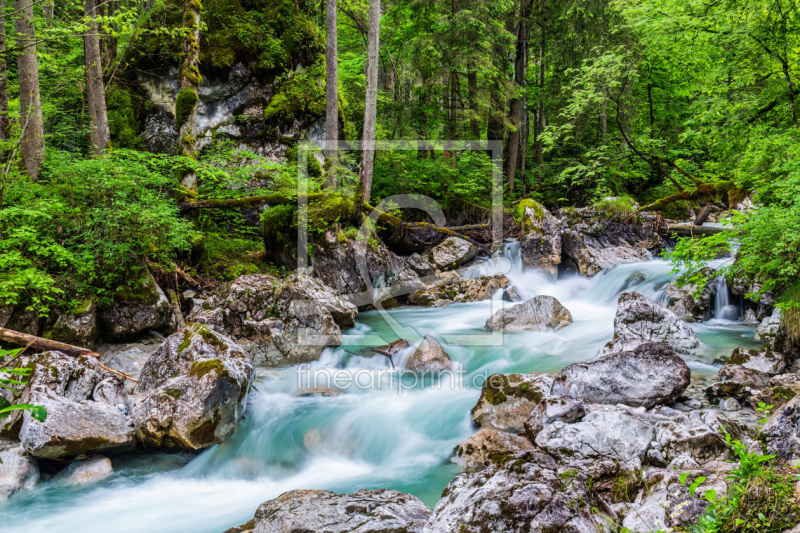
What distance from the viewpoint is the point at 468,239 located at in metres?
13.7

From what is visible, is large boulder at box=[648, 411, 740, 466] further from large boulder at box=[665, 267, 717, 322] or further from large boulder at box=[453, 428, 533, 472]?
large boulder at box=[665, 267, 717, 322]

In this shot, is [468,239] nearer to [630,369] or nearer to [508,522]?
[630,369]

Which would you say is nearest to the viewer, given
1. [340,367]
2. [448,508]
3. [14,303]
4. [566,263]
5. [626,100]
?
[448,508]

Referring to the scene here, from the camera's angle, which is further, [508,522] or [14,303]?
[14,303]

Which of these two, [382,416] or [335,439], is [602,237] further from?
[335,439]

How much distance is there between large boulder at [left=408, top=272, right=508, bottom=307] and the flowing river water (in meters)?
1.83

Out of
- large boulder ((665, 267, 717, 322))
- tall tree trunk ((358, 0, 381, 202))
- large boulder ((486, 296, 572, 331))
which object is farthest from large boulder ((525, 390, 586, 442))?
tall tree trunk ((358, 0, 381, 202))

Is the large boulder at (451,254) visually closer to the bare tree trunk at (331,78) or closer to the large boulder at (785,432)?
the bare tree trunk at (331,78)

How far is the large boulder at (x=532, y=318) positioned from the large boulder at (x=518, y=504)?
6318 mm

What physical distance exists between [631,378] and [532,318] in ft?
12.9

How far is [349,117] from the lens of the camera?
674 inches

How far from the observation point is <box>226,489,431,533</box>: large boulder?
2.96 meters

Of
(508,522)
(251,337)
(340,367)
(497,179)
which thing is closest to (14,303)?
(251,337)

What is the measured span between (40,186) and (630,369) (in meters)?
8.78
